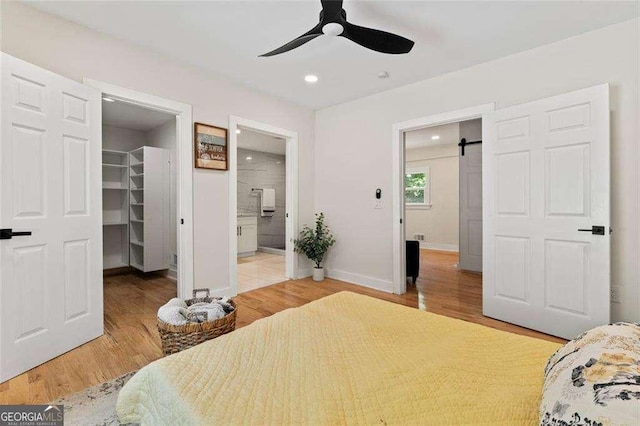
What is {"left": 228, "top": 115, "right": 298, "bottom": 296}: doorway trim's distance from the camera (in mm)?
3559

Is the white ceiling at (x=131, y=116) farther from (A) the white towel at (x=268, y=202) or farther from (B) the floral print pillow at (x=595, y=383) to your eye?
(B) the floral print pillow at (x=595, y=383)

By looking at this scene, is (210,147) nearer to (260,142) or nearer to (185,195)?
(185,195)

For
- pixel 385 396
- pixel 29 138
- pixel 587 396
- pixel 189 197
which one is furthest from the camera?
pixel 189 197

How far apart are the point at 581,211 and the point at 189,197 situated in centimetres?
360

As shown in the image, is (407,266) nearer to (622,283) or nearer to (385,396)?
(622,283)

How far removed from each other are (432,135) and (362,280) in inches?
149

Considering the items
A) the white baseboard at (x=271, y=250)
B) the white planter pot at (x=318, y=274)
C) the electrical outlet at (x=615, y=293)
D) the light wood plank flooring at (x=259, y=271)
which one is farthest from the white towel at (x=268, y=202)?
the electrical outlet at (x=615, y=293)

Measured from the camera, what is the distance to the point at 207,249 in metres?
3.35

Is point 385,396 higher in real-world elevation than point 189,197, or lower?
lower

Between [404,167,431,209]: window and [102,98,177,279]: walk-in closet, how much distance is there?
216 inches

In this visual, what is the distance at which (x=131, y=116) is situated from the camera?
14.0 feet

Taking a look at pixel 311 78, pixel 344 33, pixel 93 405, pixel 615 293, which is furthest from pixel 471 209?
pixel 93 405

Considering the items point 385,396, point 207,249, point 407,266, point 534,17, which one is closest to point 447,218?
point 407,266

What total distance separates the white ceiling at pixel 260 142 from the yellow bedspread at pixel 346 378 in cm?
491
